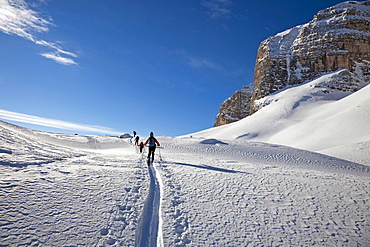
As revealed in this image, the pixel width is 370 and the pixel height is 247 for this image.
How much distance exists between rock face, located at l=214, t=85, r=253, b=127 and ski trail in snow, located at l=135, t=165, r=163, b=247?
113 m

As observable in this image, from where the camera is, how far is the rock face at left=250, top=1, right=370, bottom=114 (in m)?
72.6

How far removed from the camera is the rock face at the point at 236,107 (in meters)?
115

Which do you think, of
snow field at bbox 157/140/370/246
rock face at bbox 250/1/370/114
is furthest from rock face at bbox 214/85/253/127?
snow field at bbox 157/140/370/246

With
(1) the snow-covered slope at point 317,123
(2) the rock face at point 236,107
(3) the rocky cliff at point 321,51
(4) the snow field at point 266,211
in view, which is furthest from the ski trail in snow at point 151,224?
(2) the rock face at point 236,107

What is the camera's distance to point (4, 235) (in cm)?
284

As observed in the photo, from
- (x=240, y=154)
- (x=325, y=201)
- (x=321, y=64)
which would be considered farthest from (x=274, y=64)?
(x=325, y=201)

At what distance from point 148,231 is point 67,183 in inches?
118

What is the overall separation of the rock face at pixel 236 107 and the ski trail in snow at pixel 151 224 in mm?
112665

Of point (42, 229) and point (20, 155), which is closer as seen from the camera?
point (42, 229)

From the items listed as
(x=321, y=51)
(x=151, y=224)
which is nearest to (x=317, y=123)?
(x=151, y=224)

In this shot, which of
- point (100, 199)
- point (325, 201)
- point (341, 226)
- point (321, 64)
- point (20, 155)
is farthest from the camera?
point (321, 64)

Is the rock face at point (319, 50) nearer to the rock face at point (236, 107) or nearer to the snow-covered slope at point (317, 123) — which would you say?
the snow-covered slope at point (317, 123)

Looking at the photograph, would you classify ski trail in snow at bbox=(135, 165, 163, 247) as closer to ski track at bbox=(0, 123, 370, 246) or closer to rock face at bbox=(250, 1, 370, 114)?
ski track at bbox=(0, 123, 370, 246)

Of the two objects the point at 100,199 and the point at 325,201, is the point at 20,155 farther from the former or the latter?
the point at 325,201
